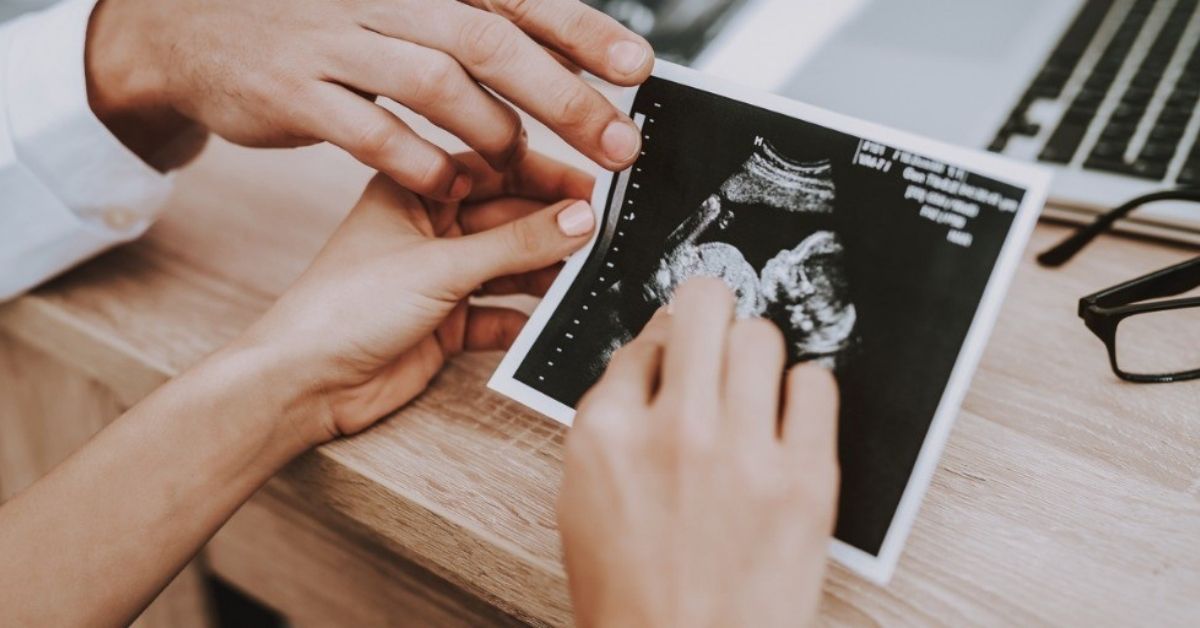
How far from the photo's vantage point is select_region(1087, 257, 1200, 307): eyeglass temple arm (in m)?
0.53

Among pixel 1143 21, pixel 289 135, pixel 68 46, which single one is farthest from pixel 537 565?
pixel 1143 21

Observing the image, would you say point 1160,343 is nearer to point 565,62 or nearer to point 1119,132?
point 1119,132

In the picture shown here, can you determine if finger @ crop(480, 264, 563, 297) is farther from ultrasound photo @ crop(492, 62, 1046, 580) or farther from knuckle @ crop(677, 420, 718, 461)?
knuckle @ crop(677, 420, 718, 461)

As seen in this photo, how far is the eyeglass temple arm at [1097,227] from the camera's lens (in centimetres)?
62

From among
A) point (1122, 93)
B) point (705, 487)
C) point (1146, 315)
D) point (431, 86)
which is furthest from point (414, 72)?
point (1122, 93)

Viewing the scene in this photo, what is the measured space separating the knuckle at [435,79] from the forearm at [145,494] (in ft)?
0.69

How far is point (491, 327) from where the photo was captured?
61 centimetres

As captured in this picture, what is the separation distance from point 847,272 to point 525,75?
0.25 m

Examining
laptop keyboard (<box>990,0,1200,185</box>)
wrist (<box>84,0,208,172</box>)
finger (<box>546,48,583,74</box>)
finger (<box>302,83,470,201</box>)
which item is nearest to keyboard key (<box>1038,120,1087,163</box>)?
laptop keyboard (<box>990,0,1200,185</box>)

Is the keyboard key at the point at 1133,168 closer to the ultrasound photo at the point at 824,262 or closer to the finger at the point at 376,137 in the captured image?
the ultrasound photo at the point at 824,262

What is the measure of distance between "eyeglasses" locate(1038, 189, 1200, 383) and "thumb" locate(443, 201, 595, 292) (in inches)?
13.9

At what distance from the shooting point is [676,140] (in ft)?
1.72

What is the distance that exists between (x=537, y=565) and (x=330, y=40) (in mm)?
389

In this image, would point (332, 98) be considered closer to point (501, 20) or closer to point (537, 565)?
point (501, 20)
